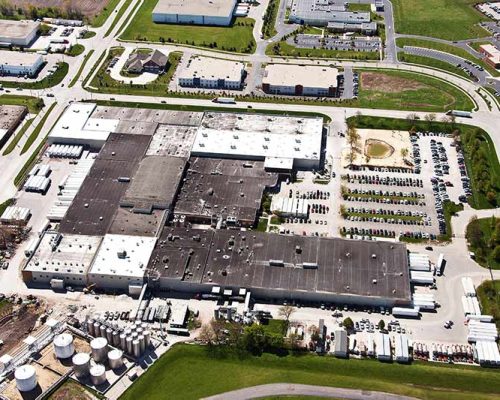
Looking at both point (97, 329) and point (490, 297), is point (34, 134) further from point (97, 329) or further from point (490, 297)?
point (490, 297)

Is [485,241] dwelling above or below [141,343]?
above

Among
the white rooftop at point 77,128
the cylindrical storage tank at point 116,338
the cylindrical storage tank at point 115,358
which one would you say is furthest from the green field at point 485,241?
the white rooftop at point 77,128

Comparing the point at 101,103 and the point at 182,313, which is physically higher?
the point at 101,103

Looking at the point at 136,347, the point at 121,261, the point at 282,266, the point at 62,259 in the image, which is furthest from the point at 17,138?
the point at 282,266

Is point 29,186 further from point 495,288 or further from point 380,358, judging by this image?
point 495,288

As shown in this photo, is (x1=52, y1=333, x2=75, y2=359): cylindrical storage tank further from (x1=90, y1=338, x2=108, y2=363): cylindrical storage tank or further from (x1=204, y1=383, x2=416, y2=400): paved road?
(x1=204, y1=383, x2=416, y2=400): paved road

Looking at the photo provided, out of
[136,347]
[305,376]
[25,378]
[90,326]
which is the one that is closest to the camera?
[25,378]

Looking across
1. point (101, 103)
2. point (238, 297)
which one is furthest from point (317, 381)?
point (101, 103)
